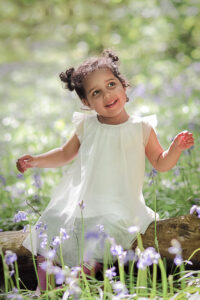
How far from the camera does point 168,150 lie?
2.42m

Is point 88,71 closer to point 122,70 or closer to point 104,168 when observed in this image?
point 104,168

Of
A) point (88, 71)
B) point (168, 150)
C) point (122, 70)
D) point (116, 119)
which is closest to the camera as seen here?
point (168, 150)

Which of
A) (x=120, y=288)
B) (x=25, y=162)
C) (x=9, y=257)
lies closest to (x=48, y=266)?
(x=9, y=257)

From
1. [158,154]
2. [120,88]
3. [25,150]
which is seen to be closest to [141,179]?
[158,154]

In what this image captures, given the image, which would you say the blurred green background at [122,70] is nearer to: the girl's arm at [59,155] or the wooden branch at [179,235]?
the girl's arm at [59,155]

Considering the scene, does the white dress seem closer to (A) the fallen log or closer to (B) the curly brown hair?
(A) the fallen log

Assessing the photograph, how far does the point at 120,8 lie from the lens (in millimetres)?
9883

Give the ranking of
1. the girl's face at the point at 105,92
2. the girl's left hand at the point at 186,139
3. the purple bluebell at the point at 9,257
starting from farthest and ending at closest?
the girl's face at the point at 105,92
the girl's left hand at the point at 186,139
the purple bluebell at the point at 9,257

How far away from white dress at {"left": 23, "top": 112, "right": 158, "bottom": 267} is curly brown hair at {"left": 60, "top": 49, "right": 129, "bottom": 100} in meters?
0.24

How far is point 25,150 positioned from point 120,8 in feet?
19.2

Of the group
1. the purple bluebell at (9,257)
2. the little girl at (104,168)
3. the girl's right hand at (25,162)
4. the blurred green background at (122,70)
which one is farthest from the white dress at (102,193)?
the purple bluebell at (9,257)

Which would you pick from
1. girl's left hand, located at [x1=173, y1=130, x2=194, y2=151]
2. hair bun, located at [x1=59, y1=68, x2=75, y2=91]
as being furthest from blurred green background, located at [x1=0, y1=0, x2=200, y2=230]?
girl's left hand, located at [x1=173, y1=130, x2=194, y2=151]

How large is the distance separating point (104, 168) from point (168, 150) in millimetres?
399

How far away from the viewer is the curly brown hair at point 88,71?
254 centimetres
